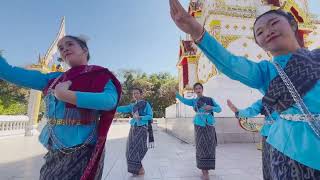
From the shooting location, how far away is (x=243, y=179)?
15.2 ft

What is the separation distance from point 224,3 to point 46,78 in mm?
9804

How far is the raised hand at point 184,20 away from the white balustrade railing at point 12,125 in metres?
11.3

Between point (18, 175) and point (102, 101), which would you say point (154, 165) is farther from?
point (102, 101)

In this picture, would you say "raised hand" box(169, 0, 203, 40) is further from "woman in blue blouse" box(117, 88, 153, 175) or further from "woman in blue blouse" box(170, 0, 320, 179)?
"woman in blue blouse" box(117, 88, 153, 175)

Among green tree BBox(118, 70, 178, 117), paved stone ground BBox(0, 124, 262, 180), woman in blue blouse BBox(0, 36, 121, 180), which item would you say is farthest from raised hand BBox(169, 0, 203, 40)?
green tree BBox(118, 70, 178, 117)

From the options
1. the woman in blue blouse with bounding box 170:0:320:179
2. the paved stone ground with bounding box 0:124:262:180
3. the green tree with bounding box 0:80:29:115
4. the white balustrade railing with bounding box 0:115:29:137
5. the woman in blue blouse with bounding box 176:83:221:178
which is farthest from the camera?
the green tree with bounding box 0:80:29:115

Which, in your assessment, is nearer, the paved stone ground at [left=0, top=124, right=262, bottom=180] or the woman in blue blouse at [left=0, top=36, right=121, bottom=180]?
the woman in blue blouse at [left=0, top=36, right=121, bottom=180]

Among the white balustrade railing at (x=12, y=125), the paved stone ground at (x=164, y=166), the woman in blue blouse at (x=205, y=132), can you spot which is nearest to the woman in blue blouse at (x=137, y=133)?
the paved stone ground at (x=164, y=166)

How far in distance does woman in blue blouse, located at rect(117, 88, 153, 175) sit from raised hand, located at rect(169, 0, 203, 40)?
4124 millimetres

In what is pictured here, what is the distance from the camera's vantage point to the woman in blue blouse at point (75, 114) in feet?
5.56

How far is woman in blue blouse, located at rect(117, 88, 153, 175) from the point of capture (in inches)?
204

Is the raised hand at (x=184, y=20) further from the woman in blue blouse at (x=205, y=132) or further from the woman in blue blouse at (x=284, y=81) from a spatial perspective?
the woman in blue blouse at (x=205, y=132)

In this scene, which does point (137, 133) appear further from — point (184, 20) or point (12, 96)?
point (12, 96)

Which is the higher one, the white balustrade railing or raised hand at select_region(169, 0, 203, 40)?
raised hand at select_region(169, 0, 203, 40)
